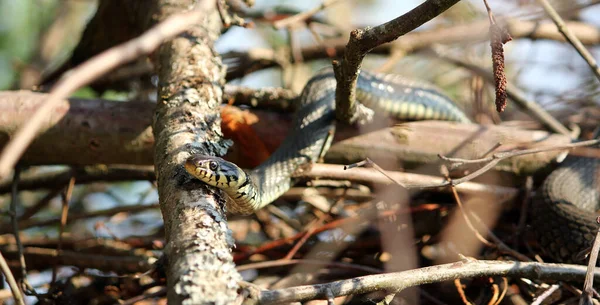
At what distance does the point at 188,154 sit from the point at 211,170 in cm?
16

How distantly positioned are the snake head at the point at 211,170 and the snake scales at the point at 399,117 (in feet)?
0.05

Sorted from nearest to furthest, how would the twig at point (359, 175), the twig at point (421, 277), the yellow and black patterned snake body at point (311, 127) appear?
the twig at point (421, 277) < the yellow and black patterned snake body at point (311, 127) < the twig at point (359, 175)

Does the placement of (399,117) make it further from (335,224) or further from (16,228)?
(16,228)

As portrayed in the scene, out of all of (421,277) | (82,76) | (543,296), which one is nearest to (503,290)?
(543,296)

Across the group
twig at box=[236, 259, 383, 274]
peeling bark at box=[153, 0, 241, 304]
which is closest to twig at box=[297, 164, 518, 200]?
twig at box=[236, 259, 383, 274]

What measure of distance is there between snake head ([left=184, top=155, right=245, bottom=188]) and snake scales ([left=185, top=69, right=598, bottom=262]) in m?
0.01

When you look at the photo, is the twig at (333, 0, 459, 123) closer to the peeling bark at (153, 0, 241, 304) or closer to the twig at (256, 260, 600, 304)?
the peeling bark at (153, 0, 241, 304)

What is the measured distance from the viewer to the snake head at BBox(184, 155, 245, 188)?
252cm

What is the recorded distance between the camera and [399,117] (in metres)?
4.48

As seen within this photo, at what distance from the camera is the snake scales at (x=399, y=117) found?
3531 millimetres

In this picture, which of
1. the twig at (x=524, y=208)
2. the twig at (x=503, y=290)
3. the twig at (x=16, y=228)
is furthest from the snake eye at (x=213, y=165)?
the twig at (x=524, y=208)

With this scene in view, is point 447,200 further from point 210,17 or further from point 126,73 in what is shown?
point 126,73

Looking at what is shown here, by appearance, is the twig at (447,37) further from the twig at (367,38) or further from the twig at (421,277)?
the twig at (421,277)

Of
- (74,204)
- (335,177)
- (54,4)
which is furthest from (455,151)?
(54,4)
